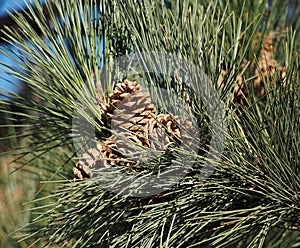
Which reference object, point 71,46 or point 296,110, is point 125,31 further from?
point 296,110

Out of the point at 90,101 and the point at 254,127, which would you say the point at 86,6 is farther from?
the point at 254,127

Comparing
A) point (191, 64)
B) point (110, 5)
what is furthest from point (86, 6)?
point (191, 64)

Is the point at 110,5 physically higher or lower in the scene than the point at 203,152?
higher

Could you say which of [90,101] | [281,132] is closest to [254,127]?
[281,132]
